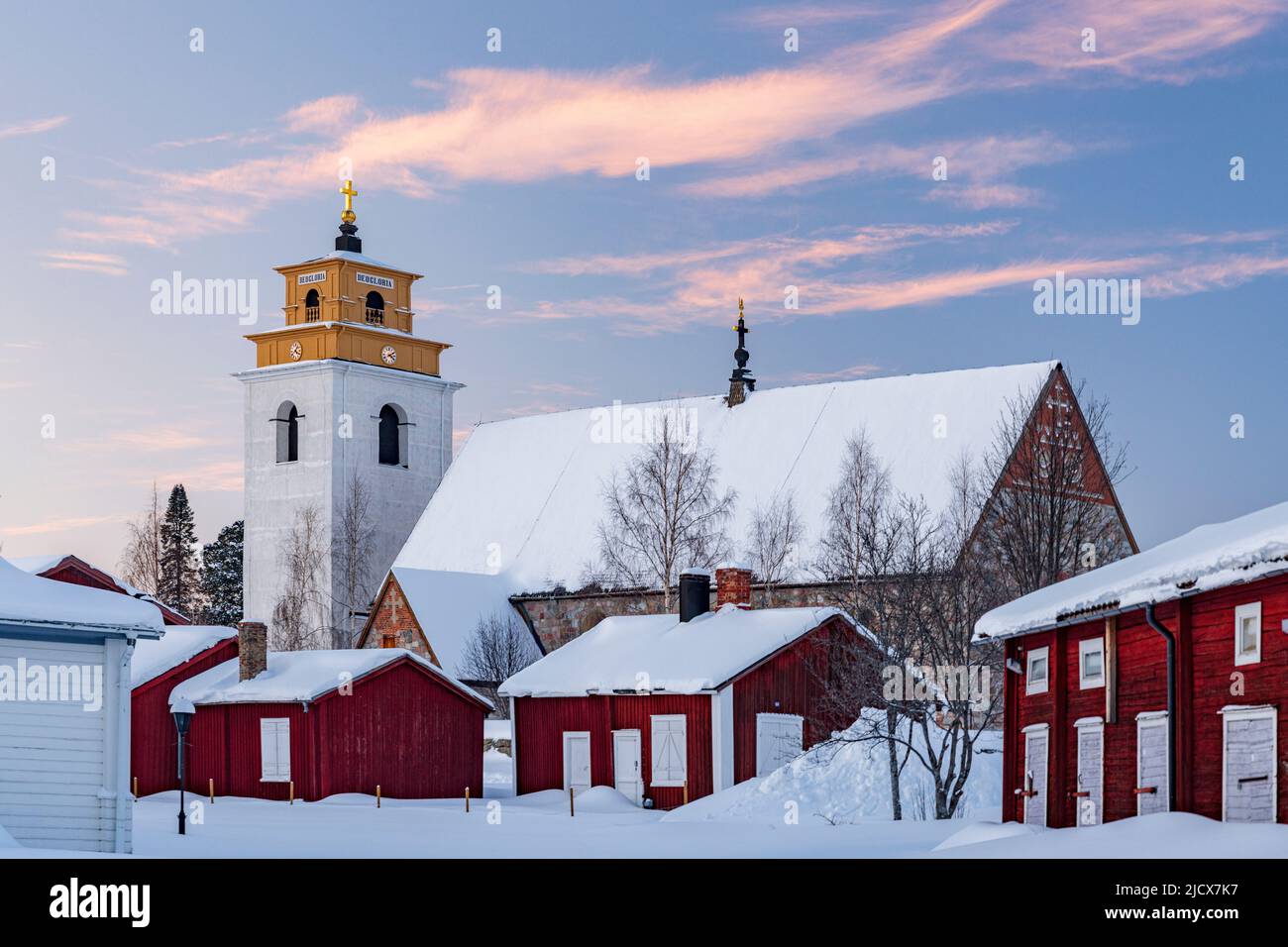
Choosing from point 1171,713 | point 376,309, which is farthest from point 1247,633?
point 376,309

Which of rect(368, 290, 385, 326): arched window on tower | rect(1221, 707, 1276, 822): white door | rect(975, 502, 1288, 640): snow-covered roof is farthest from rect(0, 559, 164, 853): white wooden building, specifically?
rect(368, 290, 385, 326): arched window on tower

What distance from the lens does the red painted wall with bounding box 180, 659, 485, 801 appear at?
45.6 meters

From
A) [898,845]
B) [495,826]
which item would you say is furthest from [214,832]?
[898,845]

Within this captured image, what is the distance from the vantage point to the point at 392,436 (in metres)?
84.4

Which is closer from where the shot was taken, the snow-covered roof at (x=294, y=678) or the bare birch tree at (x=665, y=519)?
the snow-covered roof at (x=294, y=678)

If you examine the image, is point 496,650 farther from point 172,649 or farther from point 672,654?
Answer: point 672,654

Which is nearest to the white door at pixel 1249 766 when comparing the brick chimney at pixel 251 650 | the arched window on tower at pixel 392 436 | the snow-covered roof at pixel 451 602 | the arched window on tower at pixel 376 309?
the brick chimney at pixel 251 650

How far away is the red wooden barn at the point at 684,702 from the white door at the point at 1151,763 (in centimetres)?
1939

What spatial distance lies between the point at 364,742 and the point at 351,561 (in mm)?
34180

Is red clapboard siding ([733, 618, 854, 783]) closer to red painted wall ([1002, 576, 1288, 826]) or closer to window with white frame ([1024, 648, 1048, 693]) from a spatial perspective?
window with white frame ([1024, 648, 1048, 693])

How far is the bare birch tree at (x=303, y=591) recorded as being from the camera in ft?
261

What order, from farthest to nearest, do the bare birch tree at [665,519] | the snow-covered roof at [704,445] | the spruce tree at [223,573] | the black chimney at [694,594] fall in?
1. the spruce tree at [223,573]
2. the bare birch tree at [665,519]
3. the snow-covered roof at [704,445]
4. the black chimney at [694,594]

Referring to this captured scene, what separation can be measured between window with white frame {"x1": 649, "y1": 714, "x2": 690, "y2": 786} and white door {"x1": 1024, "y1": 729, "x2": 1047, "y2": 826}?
52.4ft

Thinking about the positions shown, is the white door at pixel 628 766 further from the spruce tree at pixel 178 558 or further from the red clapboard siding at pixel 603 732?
the spruce tree at pixel 178 558
